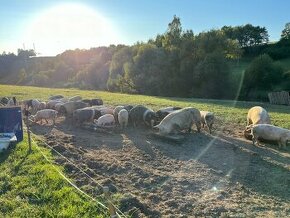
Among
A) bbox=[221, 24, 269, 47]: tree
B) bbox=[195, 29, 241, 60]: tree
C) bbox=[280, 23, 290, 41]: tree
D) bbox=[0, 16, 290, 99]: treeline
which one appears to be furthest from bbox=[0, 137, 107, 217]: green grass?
bbox=[221, 24, 269, 47]: tree

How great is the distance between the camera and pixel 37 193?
30.1 feet

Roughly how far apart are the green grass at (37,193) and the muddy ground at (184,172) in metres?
0.52

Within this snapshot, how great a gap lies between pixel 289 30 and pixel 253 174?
70.9 m

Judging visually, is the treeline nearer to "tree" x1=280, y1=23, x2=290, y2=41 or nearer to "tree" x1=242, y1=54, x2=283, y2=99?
"tree" x1=242, y1=54, x2=283, y2=99

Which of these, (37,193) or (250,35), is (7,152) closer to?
(37,193)

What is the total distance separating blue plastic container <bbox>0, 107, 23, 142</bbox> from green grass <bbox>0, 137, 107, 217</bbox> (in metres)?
2.42

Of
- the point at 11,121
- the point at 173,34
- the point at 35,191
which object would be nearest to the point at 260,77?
the point at 173,34

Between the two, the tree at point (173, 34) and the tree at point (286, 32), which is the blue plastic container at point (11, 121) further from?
the tree at point (286, 32)

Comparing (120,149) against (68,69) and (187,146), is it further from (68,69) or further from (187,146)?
(68,69)

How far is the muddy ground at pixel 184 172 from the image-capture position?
8.20 meters

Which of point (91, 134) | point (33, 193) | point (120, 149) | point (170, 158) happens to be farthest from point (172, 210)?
point (91, 134)

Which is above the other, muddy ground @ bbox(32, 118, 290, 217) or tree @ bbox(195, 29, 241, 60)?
tree @ bbox(195, 29, 241, 60)

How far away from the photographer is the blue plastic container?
14164mm

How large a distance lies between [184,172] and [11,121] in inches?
272
